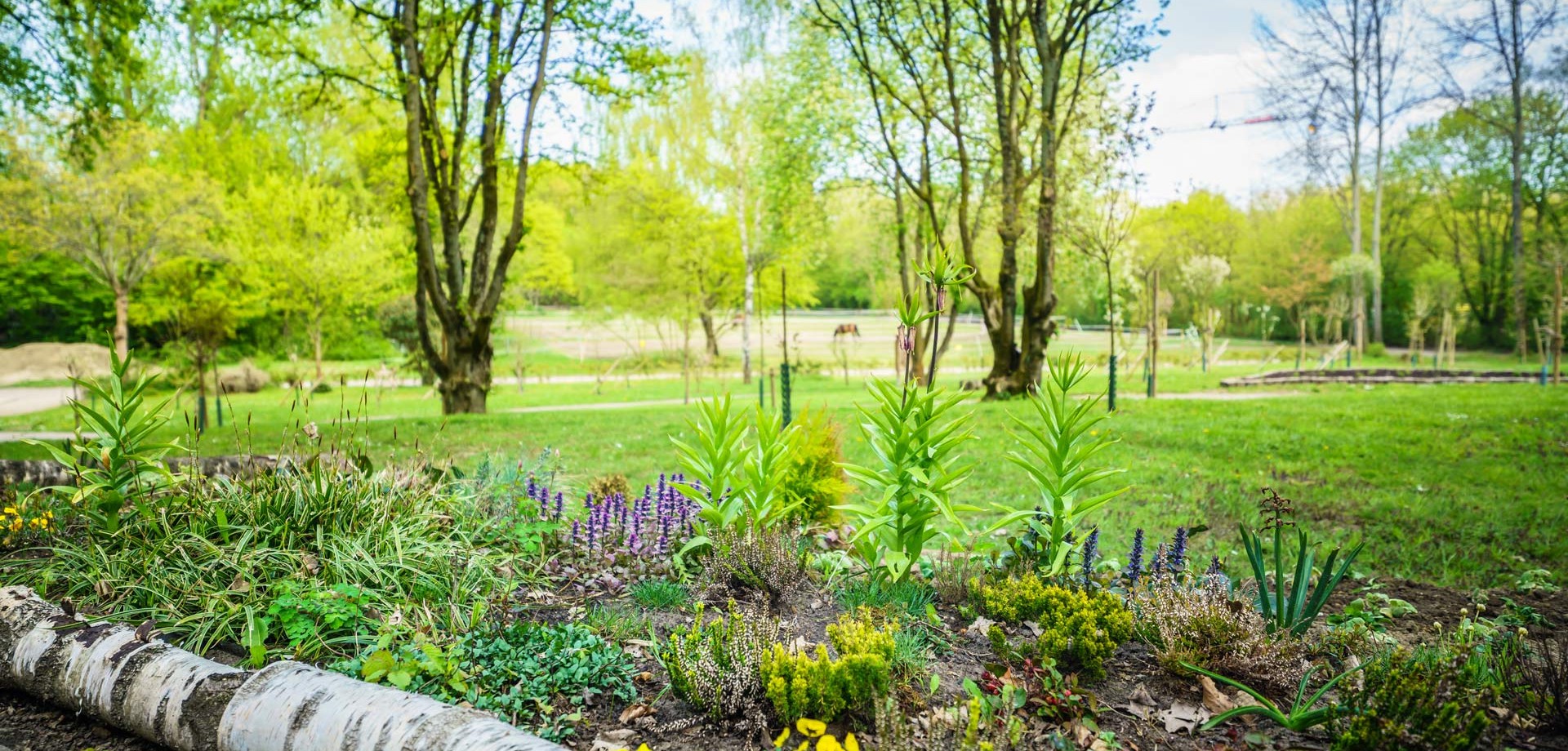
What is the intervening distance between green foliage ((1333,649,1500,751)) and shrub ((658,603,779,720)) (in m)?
1.54

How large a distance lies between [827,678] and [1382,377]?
18176 millimetres

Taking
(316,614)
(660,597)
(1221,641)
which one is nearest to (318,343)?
(316,614)

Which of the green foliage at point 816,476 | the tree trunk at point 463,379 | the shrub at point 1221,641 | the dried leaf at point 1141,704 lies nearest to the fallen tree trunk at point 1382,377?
the tree trunk at point 463,379

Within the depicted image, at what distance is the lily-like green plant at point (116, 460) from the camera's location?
3.25 m

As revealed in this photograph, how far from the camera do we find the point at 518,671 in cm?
262

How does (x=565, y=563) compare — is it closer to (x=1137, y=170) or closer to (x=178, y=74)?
(x=1137, y=170)

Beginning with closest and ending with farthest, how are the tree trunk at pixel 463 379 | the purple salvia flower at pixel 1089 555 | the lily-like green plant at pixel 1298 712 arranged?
the lily-like green plant at pixel 1298 712 → the purple salvia flower at pixel 1089 555 → the tree trunk at pixel 463 379

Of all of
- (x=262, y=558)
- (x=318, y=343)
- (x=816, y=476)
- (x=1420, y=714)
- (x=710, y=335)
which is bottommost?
(x=1420, y=714)

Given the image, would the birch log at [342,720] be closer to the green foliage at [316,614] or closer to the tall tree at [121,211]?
the green foliage at [316,614]

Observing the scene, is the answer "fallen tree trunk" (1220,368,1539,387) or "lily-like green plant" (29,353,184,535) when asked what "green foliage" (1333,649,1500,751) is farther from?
"fallen tree trunk" (1220,368,1539,387)

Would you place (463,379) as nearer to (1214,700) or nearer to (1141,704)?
(1141,704)

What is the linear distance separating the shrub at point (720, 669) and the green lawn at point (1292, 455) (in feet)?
3.91

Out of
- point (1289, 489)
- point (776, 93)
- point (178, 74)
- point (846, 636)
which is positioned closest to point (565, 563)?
point (846, 636)

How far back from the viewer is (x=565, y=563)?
3.78 m
